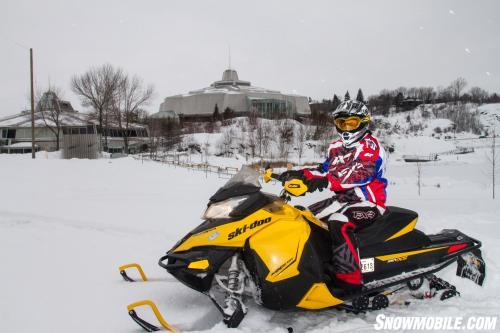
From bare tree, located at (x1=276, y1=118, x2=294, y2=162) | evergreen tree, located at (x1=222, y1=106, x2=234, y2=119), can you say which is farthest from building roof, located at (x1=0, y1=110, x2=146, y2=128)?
evergreen tree, located at (x1=222, y1=106, x2=234, y2=119)

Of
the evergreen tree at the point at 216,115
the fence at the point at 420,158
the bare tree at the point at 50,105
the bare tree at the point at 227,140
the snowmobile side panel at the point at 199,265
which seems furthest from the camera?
the evergreen tree at the point at 216,115

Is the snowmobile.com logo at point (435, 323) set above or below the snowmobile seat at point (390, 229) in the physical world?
below

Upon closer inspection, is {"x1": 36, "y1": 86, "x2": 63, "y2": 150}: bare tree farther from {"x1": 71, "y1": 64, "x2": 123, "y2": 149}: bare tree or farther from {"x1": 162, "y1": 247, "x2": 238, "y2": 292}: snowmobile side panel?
{"x1": 162, "y1": 247, "x2": 238, "y2": 292}: snowmobile side panel

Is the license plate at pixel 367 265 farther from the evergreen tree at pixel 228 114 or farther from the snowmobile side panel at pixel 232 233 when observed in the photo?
the evergreen tree at pixel 228 114

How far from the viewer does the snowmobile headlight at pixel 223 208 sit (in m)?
2.91

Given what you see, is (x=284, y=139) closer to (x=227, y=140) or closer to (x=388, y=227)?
(x=227, y=140)

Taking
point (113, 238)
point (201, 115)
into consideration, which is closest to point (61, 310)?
point (113, 238)

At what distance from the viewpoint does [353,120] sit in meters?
3.68

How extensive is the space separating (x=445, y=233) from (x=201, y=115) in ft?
238

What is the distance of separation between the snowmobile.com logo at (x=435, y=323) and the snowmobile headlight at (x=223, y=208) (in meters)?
1.51

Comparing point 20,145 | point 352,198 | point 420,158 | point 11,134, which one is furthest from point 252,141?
point 352,198

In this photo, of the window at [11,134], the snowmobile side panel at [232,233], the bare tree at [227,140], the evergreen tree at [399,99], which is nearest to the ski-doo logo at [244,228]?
the snowmobile side panel at [232,233]

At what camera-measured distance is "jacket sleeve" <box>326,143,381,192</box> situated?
3432 mm

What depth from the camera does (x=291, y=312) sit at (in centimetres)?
326
